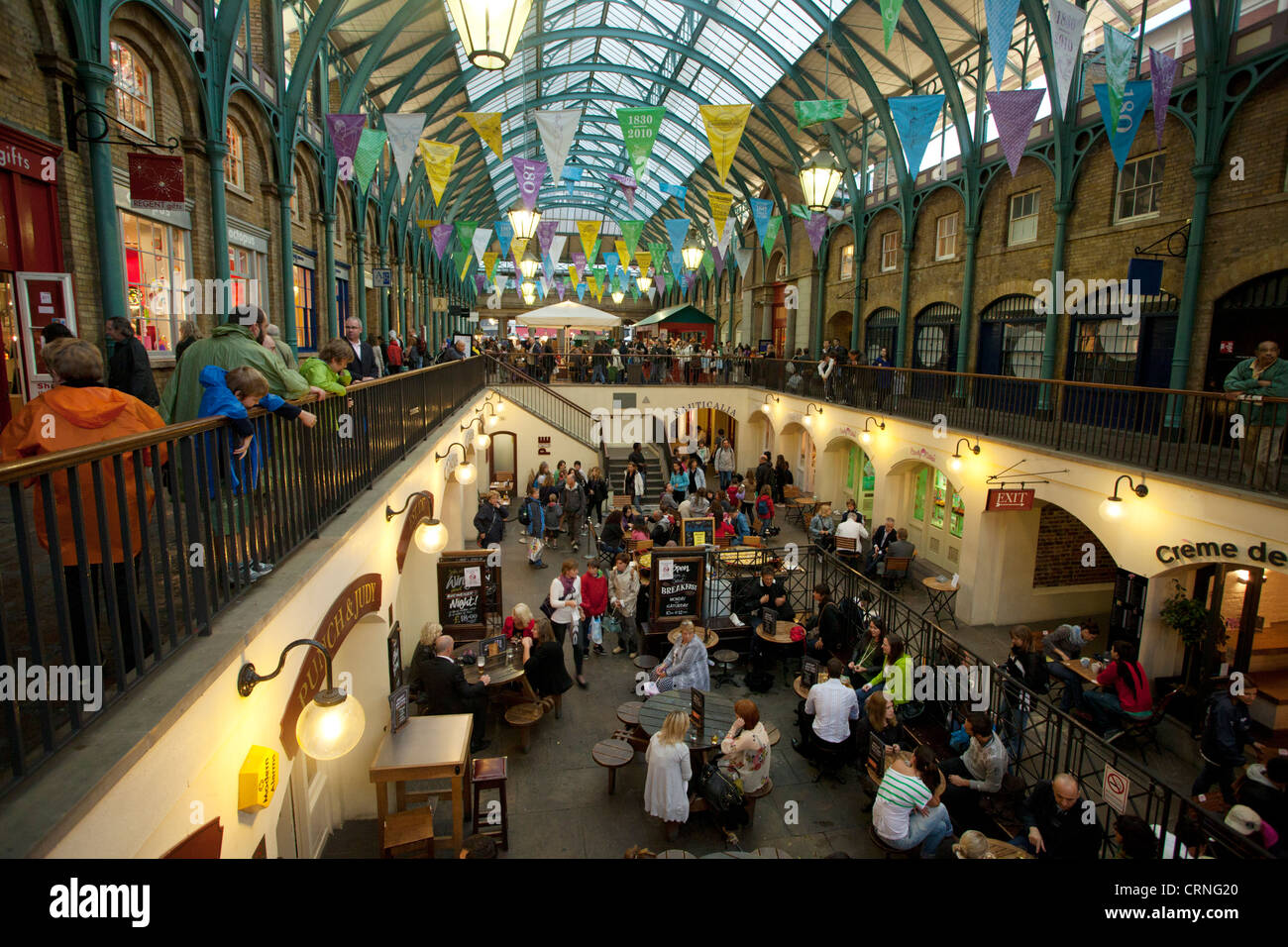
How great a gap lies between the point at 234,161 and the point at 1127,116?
14156 mm

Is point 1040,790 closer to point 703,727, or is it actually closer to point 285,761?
point 703,727

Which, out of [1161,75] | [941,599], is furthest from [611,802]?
[1161,75]

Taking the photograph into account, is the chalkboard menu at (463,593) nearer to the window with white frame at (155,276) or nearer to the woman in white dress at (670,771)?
the woman in white dress at (670,771)

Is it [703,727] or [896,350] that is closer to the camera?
[703,727]

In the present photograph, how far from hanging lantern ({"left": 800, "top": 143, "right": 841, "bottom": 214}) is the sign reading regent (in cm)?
964

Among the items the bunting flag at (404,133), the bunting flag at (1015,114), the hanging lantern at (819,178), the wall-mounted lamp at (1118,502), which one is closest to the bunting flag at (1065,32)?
the bunting flag at (1015,114)

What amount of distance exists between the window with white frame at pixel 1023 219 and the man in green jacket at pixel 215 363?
1593cm

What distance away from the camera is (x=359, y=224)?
18.0 m

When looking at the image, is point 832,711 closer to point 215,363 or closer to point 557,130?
point 215,363

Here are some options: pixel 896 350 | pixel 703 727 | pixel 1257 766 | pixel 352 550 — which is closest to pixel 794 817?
pixel 703 727

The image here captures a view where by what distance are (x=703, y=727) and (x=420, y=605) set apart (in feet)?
16.4

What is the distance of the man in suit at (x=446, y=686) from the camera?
7.57m

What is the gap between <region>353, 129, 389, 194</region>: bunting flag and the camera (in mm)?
14547

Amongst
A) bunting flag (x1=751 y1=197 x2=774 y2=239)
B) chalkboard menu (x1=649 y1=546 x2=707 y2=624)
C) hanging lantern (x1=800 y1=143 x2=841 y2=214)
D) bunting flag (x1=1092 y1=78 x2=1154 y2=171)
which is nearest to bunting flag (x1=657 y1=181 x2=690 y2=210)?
bunting flag (x1=751 y1=197 x2=774 y2=239)
